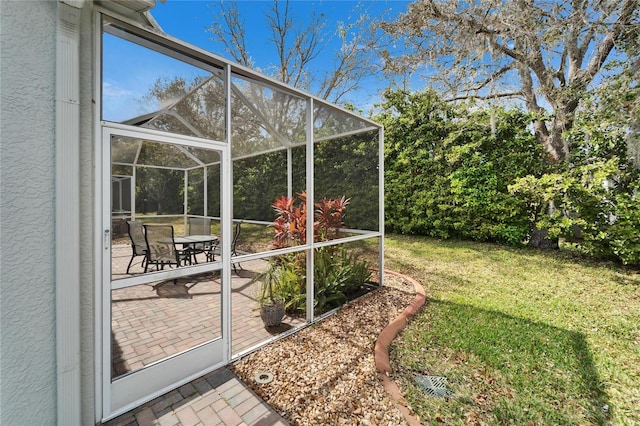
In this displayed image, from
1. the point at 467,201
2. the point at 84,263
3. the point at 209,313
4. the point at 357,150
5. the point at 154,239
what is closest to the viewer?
the point at 84,263

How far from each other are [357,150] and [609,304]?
495 centimetres

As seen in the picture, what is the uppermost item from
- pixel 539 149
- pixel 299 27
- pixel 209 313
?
pixel 299 27

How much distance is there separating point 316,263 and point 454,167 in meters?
6.60

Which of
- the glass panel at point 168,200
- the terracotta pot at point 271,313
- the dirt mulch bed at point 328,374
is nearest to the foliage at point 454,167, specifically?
the dirt mulch bed at point 328,374

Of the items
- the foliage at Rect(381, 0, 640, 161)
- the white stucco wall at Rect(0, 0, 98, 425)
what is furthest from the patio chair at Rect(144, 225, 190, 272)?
the foliage at Rect(381, 0, 640, 161)

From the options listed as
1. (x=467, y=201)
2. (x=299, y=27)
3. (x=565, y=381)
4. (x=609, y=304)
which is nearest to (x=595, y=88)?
(x=467, y=201)

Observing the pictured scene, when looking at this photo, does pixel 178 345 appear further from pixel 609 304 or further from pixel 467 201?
pixel 467 201

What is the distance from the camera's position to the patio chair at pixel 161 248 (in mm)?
3139

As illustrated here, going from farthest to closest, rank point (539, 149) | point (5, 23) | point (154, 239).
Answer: point (539, 149)
point (154, 239)
point (5, 23)

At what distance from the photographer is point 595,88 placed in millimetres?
6426

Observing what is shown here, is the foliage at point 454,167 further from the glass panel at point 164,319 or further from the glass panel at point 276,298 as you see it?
the glass panel at point 164,319

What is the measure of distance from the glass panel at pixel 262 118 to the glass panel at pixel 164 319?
8.32ft

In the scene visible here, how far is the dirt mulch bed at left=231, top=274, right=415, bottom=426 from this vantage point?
2.29m

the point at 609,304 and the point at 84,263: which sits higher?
the point at 84,263
